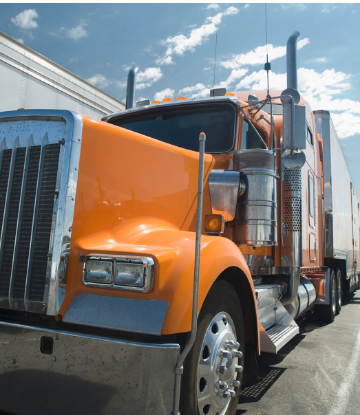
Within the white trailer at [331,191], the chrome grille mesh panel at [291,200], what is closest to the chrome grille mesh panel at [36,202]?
the chrome grille mesh panel at [291,200]

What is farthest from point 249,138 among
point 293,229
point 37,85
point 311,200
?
point 37,85

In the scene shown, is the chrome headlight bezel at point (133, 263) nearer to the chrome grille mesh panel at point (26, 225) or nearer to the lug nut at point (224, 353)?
the chrome grille mesh panel at point (26, 225)

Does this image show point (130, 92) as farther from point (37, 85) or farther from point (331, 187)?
point (331, 187)

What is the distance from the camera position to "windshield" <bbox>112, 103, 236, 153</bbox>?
3.63 metres

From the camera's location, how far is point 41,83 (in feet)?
22.5

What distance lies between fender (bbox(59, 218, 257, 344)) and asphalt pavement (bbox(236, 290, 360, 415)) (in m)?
1.47

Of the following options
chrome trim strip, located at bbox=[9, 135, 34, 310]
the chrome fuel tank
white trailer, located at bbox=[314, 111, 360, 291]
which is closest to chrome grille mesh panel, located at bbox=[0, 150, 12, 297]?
chrome trim strip, located at bbox=[9, 135, 34, 310]

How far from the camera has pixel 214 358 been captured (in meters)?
2.22

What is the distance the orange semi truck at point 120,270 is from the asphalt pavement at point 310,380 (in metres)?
0.46

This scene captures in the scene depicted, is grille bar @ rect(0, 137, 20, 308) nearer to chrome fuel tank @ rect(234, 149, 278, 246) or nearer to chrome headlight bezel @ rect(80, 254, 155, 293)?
chrome headlight bezel @ rect(80, 254, 155, 293)

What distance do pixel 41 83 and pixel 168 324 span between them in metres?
6.34

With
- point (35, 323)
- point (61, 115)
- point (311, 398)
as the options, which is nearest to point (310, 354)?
point (311, 398)

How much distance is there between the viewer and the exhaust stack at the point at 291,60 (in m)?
4.32

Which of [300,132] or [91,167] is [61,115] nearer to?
[91,167]
